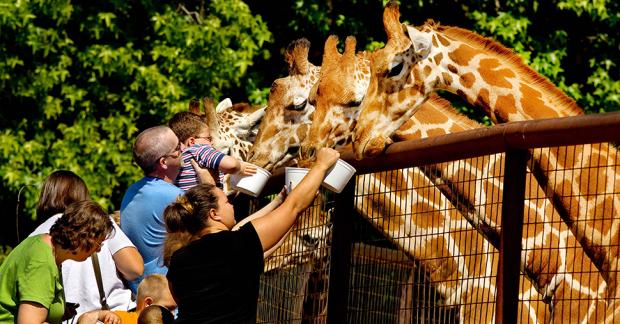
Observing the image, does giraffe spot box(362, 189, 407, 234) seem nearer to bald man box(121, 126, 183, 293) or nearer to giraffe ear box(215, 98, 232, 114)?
bald man box(121, 126, 183, 293)

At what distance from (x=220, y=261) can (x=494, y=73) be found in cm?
→ 351

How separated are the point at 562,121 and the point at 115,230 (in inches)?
104

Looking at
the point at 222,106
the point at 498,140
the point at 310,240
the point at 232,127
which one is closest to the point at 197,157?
the point at 310,240

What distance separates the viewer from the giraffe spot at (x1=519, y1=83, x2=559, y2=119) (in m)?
7.47

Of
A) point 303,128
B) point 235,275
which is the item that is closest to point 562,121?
point 235,275

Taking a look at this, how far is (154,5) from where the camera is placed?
46.8ft

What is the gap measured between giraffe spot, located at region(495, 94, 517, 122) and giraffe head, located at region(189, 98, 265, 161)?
3043mm

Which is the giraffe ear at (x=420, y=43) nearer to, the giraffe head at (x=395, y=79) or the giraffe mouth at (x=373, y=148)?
the giraffe head at (x=395, y=79)

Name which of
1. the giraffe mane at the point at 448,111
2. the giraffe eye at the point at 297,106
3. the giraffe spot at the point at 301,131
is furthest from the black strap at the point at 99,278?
the giraffe eye at the point at 297,106

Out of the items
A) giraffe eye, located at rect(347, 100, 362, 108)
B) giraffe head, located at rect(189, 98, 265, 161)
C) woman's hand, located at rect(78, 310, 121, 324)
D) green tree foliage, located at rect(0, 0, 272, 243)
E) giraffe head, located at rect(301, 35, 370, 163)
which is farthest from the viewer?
green tree foliage, located at rect(0, 0, 272, 243)

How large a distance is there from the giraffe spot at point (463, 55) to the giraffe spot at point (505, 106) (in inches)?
14.6

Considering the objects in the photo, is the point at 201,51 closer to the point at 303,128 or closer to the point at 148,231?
the point at 303,128

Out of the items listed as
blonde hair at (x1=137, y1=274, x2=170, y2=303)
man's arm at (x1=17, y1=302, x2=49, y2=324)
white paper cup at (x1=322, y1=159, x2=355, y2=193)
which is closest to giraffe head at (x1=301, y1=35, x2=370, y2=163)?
blonde hair at (x1=137, y1=274, x2=170, y2=303)

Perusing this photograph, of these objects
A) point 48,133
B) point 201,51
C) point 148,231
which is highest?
point 201,51
